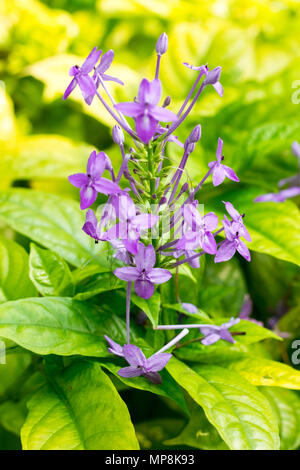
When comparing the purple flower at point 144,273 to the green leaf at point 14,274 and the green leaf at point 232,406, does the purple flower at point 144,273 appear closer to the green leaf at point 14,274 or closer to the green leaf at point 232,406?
the green leaf at point 232,406

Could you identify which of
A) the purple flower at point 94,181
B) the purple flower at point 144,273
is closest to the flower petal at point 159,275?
the purple flower at point 144,273

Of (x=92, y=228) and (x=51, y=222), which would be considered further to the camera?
(x=51, y=222)

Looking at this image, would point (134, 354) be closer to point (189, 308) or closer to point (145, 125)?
point (189, 308)

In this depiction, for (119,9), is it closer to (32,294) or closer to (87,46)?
(87,46)

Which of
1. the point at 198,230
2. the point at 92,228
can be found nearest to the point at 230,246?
the point at 198,230

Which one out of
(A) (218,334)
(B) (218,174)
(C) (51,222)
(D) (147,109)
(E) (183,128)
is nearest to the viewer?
(D) (147,109)

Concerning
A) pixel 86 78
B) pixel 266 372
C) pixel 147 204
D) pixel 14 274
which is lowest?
pixel 266 372
